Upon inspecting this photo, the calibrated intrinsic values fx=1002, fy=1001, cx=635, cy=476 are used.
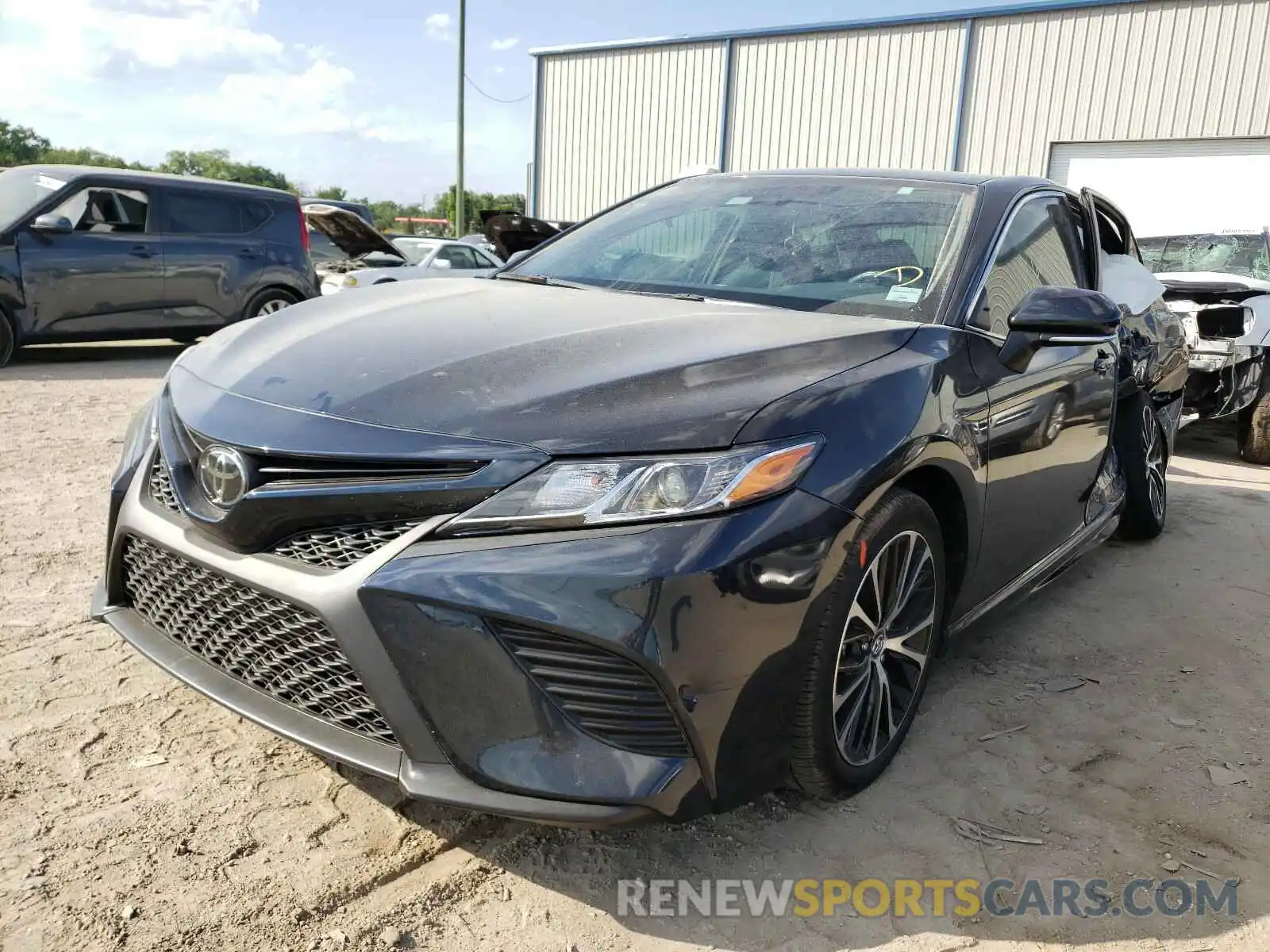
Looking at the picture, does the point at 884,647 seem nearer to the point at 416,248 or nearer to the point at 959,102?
the point at 416,248

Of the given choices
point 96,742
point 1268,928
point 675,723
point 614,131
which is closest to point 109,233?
point 96,742

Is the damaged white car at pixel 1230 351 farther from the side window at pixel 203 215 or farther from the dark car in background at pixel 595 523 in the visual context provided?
the side window at pixel 203 215

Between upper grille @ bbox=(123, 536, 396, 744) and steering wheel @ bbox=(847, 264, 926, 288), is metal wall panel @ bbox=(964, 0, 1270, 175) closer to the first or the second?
steering wheel @ bbox=(847, 264, 926, 288)

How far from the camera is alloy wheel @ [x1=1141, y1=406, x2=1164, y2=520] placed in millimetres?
4332

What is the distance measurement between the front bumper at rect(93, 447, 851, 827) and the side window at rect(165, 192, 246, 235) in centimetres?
825

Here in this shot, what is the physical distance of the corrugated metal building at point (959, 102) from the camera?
49.1 feet

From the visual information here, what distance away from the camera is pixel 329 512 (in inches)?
70.9

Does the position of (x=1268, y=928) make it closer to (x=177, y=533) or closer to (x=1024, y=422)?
(x=1024, y=422)

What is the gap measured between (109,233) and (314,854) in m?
7.95

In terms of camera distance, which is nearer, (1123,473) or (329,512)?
(329,512)

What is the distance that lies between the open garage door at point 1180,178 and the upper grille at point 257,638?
14.7 m

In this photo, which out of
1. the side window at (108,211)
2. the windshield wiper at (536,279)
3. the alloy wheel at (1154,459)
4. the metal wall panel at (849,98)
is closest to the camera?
the windshield wiper at (536,279)

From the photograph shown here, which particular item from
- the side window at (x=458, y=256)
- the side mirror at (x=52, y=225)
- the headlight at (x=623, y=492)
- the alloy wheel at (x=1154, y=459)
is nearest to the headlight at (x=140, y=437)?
the headlight at (x=623, y=492)

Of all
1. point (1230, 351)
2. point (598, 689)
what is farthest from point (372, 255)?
point (598, 689)
